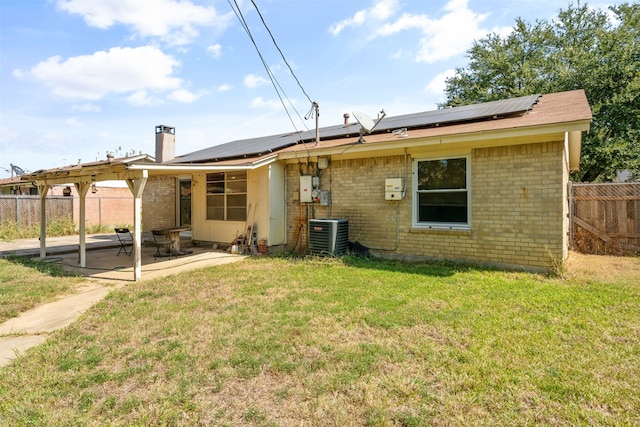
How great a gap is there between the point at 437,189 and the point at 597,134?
1232cm

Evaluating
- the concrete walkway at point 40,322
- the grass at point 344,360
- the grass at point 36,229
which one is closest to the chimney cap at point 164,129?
the grass at point 36,229

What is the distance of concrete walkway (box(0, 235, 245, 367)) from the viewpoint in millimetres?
4090

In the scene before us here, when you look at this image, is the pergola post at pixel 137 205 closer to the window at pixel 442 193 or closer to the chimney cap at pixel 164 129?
the window at pixel 442 193

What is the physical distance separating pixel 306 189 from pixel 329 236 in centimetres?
162

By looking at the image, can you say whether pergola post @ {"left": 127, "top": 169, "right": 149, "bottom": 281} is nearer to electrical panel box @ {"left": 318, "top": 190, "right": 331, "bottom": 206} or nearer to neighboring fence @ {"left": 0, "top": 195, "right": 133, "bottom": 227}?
electrical panel box @ {"left": 318, "top": 190, "right": 331, "bottom": 206}

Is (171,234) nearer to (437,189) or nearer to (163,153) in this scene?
(163,153)

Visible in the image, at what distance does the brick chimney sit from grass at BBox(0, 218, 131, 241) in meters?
5.87

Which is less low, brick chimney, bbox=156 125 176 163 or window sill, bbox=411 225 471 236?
brick chimney, bbox=156 125 176 163

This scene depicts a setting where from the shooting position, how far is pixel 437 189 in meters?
7.82

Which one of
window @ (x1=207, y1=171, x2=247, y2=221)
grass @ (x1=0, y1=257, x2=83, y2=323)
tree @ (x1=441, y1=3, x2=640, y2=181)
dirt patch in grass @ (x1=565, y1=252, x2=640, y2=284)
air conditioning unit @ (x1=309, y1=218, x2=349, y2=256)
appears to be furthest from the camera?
tree @ (x1=441, y1=3, x2=640, y2=181)

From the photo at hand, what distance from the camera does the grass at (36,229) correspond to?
14664 millimetres

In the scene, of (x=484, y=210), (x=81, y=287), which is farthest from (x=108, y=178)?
(x=484, y=210)

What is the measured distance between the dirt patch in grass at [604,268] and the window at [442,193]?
2.12 metres

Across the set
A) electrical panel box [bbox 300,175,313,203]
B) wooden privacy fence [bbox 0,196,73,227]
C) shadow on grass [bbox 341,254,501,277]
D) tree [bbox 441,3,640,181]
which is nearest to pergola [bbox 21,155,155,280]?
electrical panel box [bbox 300,175,313,203]
